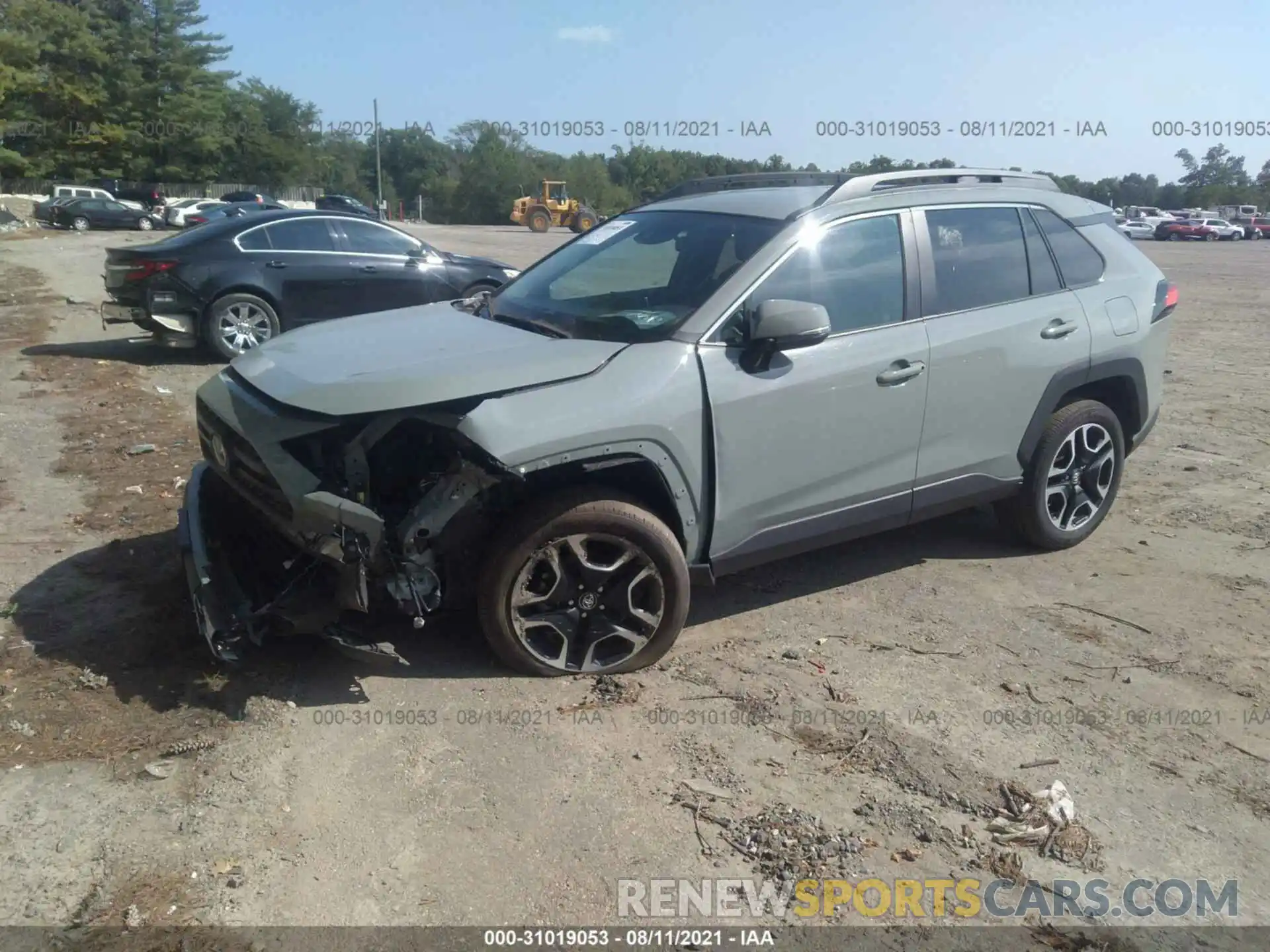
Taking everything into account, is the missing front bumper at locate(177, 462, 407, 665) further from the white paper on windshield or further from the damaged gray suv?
the white paper on windshield

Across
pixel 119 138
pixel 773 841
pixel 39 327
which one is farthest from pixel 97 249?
pixel 119 138

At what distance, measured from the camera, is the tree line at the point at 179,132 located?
181 feet

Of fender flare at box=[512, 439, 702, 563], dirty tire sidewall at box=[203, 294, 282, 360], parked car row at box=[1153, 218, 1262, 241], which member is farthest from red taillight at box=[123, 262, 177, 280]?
parked car row at box=[1153, 218, 1262, 241]

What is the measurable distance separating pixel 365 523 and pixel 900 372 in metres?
2.36

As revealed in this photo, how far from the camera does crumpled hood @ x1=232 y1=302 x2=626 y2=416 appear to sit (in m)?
3.65

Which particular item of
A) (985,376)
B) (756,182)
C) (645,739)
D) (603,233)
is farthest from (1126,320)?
(645,739)

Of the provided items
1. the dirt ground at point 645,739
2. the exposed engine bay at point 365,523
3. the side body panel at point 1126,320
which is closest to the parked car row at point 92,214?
the dirt ground at point 645,739

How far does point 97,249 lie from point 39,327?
60.8 ft

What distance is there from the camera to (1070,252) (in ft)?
17.5

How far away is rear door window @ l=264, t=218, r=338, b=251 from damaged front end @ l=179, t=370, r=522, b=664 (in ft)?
22.6

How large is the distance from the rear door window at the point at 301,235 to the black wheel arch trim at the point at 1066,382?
7.70 m

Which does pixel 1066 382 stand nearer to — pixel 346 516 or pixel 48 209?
pixel 346 516

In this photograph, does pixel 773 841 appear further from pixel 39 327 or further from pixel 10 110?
pixel 10 110

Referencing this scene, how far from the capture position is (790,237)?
14.2ft
